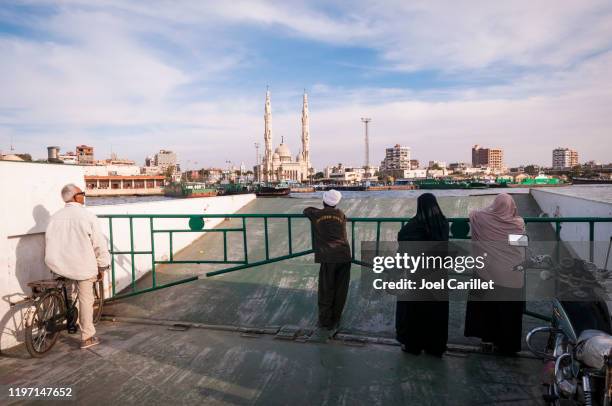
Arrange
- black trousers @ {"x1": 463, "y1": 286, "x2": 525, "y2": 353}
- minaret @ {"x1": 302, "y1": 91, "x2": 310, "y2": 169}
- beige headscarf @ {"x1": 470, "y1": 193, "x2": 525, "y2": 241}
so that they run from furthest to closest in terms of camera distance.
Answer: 1. minaret @ {"x1": 302, "y1": 91, "x2": 310, "y2": 169}
2. black trousers @ {"x1": 463, "y1": 286, "x2": 525, "y2": 353}
3. beige headscarf @ {"x1": 470, "y1": 193, "x2": 525, "y2": 241}

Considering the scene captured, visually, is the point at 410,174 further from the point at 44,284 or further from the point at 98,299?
the point at 44,284

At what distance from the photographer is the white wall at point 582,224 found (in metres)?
5.51

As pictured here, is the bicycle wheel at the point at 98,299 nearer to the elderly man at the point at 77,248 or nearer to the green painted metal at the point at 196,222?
the elderly man at the point at 77,248

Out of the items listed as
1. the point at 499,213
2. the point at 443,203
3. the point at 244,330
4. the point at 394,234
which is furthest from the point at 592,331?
the point at 443,203

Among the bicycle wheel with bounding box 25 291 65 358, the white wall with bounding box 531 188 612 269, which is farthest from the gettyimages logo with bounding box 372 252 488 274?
the bicycle wheel with bounding box 25 291 65 358

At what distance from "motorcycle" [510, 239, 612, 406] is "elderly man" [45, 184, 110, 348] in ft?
14.4

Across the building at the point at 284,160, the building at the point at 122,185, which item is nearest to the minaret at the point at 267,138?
the building at the point at 284,160

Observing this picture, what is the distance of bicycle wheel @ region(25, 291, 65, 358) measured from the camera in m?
4.05

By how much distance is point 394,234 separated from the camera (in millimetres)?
9117

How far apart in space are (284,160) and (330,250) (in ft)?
545

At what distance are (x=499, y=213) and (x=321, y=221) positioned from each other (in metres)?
1.85

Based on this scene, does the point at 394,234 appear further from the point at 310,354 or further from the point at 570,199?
the point at 310,354

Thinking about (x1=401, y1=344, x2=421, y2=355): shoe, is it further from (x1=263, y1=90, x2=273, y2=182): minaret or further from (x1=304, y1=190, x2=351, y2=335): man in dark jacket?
(x1=263, y1=90, x2=273, y2=182): minaret

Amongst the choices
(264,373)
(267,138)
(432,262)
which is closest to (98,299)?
(264,373)
